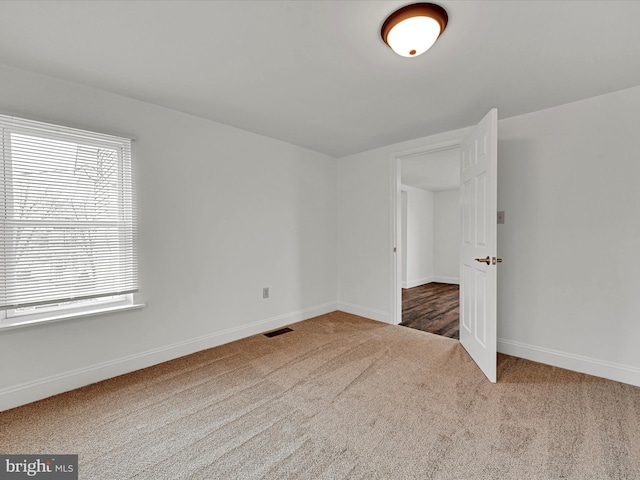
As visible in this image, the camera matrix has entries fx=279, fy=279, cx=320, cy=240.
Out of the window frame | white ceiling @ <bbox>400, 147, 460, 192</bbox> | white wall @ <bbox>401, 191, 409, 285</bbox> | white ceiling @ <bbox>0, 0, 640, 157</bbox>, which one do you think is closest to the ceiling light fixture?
white ceiling @ <bbox>0, 0, 640, 157</bbox>

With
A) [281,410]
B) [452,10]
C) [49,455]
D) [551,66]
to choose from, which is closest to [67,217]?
[49,455]

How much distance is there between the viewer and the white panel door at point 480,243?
215cm

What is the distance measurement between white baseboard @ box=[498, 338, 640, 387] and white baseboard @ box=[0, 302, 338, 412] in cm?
245

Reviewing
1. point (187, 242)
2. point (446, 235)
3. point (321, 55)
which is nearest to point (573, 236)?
point (321, 55)

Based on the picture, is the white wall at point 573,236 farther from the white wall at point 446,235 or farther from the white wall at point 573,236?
the white wall at point 446,235

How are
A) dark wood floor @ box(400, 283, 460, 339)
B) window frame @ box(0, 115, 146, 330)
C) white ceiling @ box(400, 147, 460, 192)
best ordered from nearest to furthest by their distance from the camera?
window frame @ box(0, 115, 146, 330)
dark wood floor @ box(400, 283, 460, 339)
white ceiling @ box(400, 147, 460, 192)

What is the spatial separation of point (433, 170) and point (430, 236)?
2.53 metres

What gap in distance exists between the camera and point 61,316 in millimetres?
2018

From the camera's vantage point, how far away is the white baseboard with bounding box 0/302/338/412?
188cm

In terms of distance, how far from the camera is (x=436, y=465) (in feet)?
4.53

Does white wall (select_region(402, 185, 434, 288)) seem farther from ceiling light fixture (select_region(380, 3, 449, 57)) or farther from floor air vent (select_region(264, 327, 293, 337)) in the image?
ceiling light fixture (select_region(380, 3, 449, 57))

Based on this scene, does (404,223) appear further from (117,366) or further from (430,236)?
(117,366)

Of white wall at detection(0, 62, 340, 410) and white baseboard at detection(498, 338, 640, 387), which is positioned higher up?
white wall at detection(0, 62, 340, 410)

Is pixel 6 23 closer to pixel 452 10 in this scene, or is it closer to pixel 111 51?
pixel 111 51
